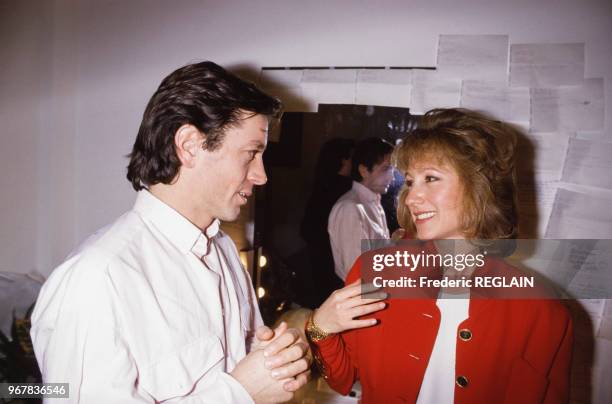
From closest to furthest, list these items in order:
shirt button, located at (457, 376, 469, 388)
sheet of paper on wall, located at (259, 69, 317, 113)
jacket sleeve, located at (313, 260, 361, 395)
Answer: shirt button, located at (457, 376, 469, 388) → jacket sleeve, located at (313, 260, 361, 395) → sheet of paper on wall, located at (259, 69, 317, 113)

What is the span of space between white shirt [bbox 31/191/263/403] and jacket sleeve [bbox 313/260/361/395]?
0.23m

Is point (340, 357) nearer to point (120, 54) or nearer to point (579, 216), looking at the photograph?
point (579, 216)

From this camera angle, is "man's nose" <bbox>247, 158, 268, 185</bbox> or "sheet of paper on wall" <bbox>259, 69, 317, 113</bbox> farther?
"sheet of paper on wall" <bbox>259, 69, 317, 113</bbox>

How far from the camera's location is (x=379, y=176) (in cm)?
140

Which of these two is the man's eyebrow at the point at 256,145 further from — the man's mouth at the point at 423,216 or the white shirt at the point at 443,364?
the white shirt at the point at 443,364

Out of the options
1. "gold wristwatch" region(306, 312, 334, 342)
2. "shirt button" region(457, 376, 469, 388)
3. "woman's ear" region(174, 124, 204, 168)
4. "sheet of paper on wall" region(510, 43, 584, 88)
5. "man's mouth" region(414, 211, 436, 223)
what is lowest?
"shirt button" region(457, 376, 469, 388)

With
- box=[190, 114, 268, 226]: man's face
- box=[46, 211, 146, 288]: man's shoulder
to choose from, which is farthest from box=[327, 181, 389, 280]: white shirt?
box=[46, 211, 146, 288]: man's shoulder

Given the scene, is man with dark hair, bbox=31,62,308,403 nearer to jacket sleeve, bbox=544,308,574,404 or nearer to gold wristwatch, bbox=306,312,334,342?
gold wristwatch, bbox=306,312,334,342

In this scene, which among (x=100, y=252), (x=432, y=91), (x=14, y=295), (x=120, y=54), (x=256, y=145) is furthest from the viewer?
(x=120, y=54)

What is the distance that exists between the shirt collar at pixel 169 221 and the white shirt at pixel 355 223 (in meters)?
0.67

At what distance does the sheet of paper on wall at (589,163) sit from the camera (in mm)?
1301

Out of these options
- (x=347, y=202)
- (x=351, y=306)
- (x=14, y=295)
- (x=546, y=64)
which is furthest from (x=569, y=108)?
(x=14, y=295)

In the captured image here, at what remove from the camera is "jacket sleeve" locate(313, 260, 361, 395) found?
99 cm

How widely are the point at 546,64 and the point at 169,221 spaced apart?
1.46 m
